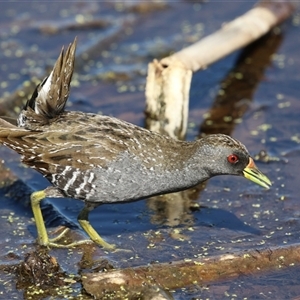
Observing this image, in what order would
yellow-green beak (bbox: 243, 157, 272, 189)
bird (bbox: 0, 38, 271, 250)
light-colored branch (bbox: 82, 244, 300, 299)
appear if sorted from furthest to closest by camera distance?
1. yellow-green beak (bbox: 243, 157, 272, 189)
2. bird (bbox: 0, 38, 271, 250)
3. light-colored branch (bbox: 82, 244, 300, 299)

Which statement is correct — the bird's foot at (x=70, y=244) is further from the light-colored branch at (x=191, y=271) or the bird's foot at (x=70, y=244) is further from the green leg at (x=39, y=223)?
the light-colored branch at (x=191, y=271)

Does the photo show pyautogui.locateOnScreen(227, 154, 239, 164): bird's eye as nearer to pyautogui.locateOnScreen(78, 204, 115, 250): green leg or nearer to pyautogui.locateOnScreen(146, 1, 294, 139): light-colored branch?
pyautogui.locateOnScreen(78, 204, 115, 250): green leg

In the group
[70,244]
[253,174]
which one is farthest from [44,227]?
[253,174]

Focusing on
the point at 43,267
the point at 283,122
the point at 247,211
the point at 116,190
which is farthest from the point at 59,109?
the point at 283,122

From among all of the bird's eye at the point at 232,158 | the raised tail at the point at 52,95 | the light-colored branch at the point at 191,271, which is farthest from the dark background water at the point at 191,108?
the raised tail at the point at 52,95

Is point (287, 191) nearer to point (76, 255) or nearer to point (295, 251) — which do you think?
point (295, 251)

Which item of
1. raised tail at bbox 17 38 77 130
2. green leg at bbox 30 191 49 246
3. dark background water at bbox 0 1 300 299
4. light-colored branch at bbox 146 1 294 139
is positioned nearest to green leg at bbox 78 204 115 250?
dark background water at bbox 0 1 300 299
